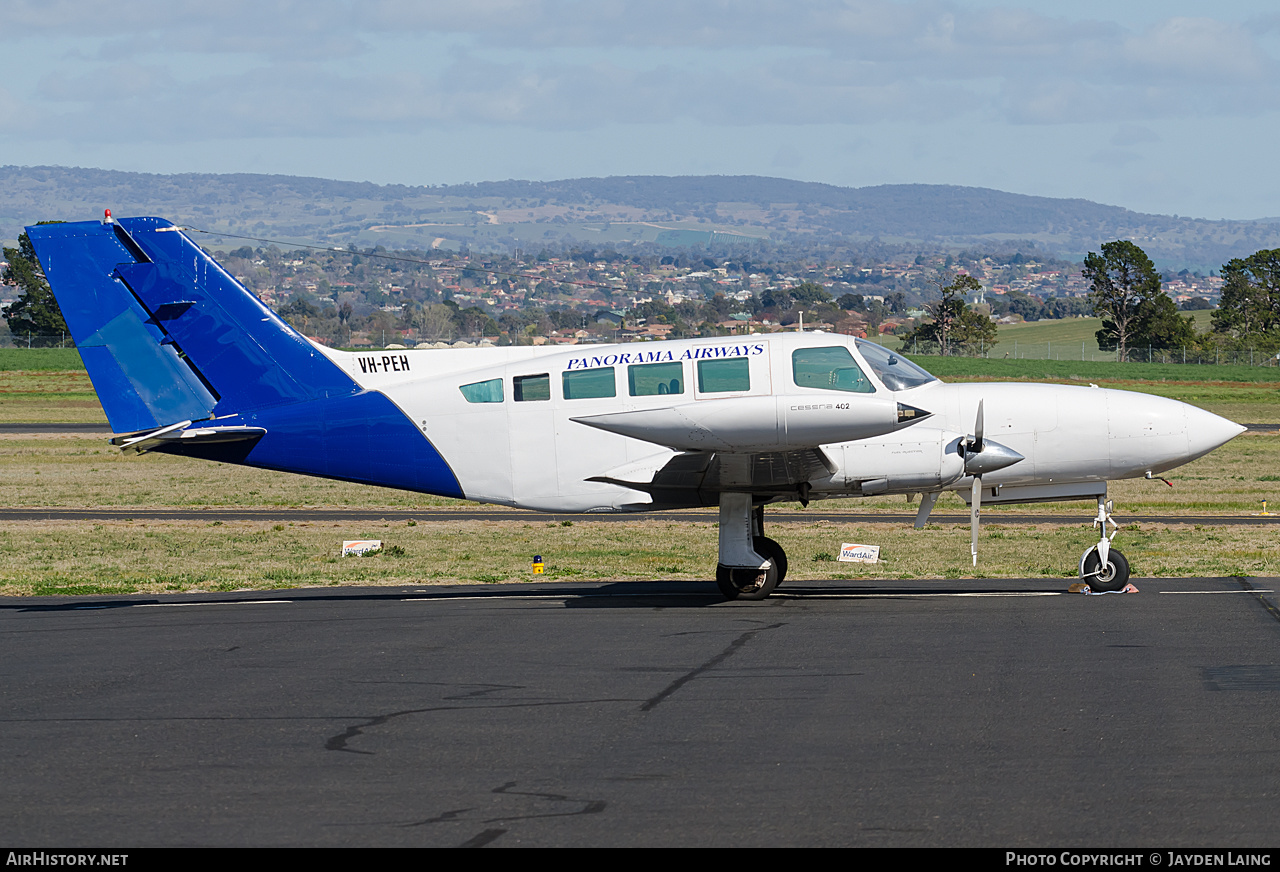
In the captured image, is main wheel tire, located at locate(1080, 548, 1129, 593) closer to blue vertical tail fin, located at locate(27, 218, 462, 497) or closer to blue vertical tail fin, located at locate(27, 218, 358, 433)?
blue vertical tail fin, located at locate(27, 218, 462, 497)

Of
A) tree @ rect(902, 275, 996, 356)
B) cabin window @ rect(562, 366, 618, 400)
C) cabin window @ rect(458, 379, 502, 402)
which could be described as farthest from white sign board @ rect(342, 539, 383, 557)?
tree @ rect(902, 275, 996, 356)

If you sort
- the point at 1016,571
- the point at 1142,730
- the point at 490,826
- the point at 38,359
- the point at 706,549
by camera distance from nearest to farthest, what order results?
1. the point at 490,826
2. the point at 1142,730
3. the point at 1016,571
4. the point at 706,549
5. the point at 38,359

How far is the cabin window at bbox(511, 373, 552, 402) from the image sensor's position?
51.9 ft

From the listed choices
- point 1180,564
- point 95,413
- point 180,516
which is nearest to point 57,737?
point 1180,564

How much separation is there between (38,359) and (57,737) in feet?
284

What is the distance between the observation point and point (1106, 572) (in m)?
15.6

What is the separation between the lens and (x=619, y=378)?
15477mm

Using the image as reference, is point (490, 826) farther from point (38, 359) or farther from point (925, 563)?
point (38, 359)

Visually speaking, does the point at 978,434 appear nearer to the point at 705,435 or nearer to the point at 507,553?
the point at 705,435

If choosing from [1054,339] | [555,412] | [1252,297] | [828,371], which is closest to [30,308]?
[1252,297]

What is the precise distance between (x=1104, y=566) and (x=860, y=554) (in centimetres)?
534

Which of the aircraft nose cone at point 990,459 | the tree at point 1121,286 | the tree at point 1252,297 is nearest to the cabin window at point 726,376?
the aircraft nose cone at point 990,459

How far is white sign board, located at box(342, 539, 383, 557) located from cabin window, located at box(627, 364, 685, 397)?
7.95m

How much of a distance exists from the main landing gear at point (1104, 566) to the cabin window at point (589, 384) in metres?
5.80
